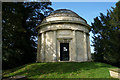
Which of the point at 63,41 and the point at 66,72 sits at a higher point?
the point at 63,41

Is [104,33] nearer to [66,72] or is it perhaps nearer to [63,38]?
[63,38]

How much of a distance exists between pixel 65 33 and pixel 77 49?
9.41 ft

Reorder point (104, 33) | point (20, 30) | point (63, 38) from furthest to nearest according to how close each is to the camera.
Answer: point (104, 33)
point (63, 38)
point (20, 30)

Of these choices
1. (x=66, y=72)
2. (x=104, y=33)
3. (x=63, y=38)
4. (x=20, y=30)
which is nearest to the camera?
(x=66, y=72)

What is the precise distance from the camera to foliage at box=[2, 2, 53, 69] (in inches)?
418

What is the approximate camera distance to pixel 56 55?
13.8 m

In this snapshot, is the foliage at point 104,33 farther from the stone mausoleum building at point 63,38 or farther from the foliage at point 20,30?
the foliage at point 20,30

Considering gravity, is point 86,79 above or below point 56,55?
below

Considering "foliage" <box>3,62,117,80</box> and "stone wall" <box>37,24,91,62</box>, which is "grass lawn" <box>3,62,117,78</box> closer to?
"foliage" <box>3,62,117,80</box>

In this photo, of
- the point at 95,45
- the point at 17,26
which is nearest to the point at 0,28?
the point at 17,26

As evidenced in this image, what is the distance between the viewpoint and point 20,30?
12703 millimetres

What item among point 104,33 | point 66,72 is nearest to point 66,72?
point 66,72

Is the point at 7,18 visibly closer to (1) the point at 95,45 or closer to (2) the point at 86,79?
(2) the point at 86,79

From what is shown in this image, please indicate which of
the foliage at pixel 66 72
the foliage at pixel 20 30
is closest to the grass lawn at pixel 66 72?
the foliage at pixel 66 72
